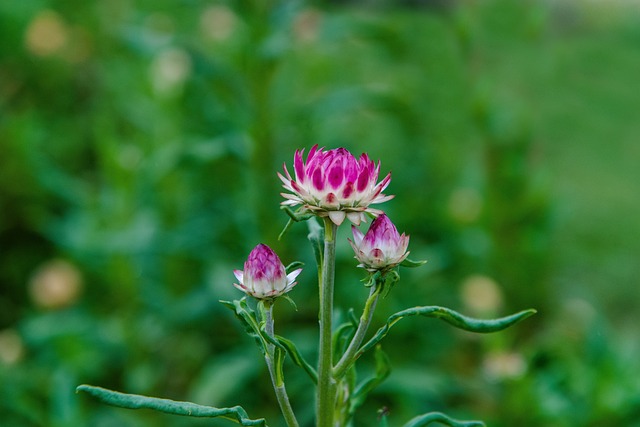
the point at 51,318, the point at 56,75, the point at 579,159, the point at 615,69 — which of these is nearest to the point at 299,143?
the point at 51,318

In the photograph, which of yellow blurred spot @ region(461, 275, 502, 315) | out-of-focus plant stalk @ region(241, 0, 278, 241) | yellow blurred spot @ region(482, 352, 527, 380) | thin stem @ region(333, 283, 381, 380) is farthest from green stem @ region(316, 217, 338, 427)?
yellow blurred spot @ region(461, 275, 502, 315)

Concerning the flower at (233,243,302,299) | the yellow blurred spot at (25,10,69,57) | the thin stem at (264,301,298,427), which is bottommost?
the thin stem at (264,301,298,427)

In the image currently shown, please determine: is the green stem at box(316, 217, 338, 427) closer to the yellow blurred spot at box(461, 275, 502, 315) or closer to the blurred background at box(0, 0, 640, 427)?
the blurred background at box(0, 0, 640, 427)

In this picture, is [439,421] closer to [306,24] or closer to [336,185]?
[336,185]

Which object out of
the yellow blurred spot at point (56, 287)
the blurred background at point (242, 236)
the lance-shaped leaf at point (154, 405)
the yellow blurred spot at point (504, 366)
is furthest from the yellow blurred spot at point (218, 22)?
the lance-shaped leaf at point (154, 405)

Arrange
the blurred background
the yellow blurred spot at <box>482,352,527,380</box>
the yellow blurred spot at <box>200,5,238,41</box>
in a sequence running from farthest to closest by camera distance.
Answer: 1. the yellow blurred spot at <box>200,5,238,41</box>
2. the blurred background
3. the yellow blurred spot at <box>482,352,527,380</box>

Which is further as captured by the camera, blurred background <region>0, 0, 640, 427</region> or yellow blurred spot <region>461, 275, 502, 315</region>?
yellow blurred spot <region>461, 275, 502, 315</region>

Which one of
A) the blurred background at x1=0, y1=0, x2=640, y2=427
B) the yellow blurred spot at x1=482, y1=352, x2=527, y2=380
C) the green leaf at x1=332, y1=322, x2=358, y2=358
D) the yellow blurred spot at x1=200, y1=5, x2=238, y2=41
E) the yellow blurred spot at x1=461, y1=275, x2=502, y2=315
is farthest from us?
the yellow blurred spot at x1=200, y1=5, x2=238, y2=41

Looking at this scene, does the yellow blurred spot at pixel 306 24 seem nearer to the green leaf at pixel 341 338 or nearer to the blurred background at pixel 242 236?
the blurred background at pixel 242 236
